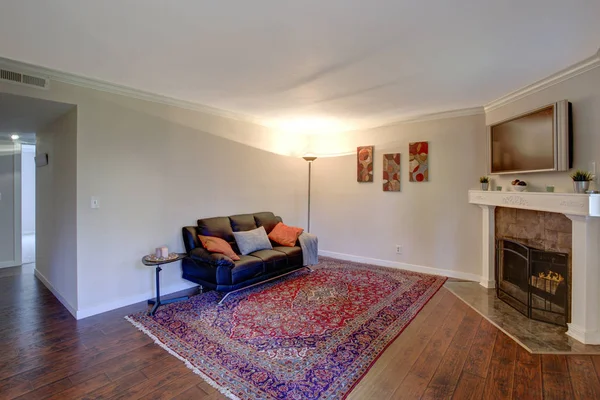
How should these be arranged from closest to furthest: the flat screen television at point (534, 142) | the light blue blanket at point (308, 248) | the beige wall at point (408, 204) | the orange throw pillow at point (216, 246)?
the flat screen television at point (534, 142), the orange throw pillow at point (216, 246), the beige wall at point (408, 204), the light blue blanket at point (308, 248)

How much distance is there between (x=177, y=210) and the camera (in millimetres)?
3824

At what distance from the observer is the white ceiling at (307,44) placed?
1844 millimetres

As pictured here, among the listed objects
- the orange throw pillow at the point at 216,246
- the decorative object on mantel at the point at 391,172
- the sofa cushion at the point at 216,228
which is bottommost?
the orange throw pillow at the point at 216,246

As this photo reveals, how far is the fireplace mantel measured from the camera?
96.3 inches

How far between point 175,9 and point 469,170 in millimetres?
4069

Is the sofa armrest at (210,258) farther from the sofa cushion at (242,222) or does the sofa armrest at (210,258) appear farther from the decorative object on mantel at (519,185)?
the decorative object on mantel at (519,185)

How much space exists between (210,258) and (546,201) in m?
3.57

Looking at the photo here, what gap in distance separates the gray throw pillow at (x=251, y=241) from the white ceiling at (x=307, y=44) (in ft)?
6.07

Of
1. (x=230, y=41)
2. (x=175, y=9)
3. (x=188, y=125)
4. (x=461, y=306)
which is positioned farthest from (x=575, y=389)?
(x=188, y=125)

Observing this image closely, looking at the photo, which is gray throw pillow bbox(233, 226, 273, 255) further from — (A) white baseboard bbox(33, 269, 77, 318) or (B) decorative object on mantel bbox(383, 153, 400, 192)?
(B) decorative object on mantel bbox(383, 153, 400, 192)

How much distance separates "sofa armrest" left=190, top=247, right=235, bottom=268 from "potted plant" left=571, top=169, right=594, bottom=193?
3436 millimetres

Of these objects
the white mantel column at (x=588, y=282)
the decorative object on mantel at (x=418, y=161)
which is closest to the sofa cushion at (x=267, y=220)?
the decorative object on mantel at (x=418, y=161)

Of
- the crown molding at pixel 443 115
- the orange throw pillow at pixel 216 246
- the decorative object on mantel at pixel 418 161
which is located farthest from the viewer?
the decorative object on mantel at pixel 418 161

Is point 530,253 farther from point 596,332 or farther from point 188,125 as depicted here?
point 188,125
